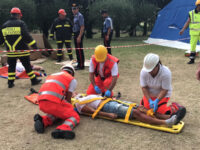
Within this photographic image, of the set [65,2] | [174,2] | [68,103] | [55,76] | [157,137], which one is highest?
[65,2]

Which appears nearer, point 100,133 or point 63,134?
point 63,134

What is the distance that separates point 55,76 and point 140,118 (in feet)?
4.58

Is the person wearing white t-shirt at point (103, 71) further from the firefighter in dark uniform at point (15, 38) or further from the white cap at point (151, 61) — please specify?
the firefighter in dark uniform at point (15, 38)

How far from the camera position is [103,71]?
13.0 ft

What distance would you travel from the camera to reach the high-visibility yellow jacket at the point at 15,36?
476 cm

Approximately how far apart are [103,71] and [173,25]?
28.2 feet

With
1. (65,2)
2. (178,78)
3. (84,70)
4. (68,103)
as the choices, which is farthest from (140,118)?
(65,2)

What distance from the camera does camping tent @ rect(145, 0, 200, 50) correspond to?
10.4m

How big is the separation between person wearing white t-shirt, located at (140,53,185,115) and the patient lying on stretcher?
131 millimetres

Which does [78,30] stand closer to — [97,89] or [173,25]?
[97,89]

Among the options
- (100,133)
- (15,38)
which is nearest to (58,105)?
(100,133)

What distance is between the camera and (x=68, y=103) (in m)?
3.12

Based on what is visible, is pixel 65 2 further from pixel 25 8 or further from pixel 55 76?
pixel 55 76

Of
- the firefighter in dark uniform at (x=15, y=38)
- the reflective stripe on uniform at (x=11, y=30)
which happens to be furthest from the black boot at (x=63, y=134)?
the reflective stripe on uniform at (x=11, y=30)
